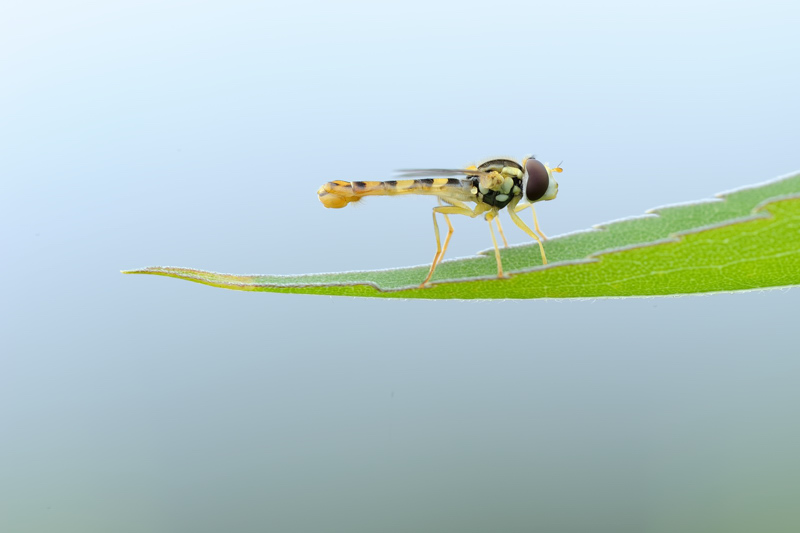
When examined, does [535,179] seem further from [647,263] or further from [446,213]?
[647,263]

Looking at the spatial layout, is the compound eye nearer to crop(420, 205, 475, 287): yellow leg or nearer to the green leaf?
crop(420, 205, 475, 287): yellow leg

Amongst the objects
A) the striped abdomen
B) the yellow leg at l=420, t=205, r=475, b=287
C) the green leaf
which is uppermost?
the striped abdomen

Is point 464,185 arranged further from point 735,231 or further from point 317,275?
point 735,231

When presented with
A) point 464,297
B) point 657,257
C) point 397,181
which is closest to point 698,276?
point 657,257

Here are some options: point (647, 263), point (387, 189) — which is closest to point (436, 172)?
point (387, 189)

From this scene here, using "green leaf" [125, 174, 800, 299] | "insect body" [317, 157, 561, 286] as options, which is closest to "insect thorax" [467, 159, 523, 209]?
"insect body" [317, 157, 561, 286]

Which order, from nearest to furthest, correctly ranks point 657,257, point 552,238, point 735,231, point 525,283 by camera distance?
point 735,231, point 657,257, point 525,283, point 552,238
